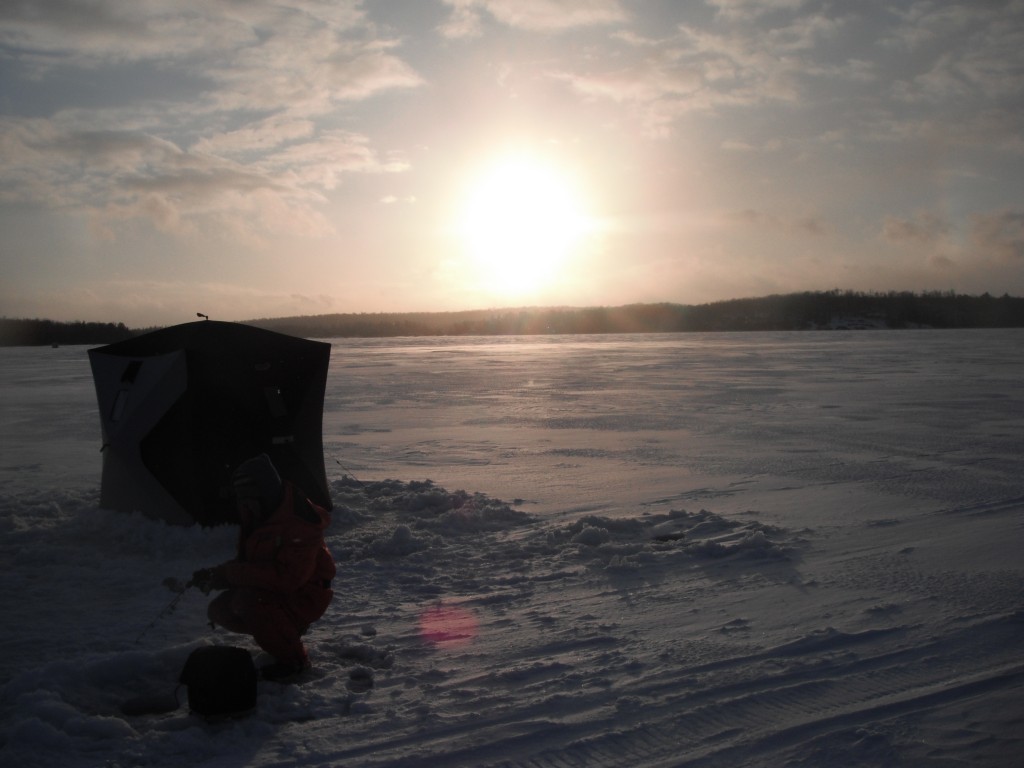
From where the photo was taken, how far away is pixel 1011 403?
51.2 ft

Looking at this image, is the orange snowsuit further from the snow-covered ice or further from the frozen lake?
the frozen lake

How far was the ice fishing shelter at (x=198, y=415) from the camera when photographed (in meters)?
6.71

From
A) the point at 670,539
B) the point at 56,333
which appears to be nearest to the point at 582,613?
the point at 670,539

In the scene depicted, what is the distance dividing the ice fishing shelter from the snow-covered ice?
0.35 m

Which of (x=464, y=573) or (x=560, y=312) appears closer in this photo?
(x=464, y=573)

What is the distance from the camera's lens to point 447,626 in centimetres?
475

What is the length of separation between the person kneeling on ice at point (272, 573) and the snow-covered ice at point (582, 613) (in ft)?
0.78

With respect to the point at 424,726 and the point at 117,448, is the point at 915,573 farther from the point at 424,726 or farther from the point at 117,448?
the point at 117,448

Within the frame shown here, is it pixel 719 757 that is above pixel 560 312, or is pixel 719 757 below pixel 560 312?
below

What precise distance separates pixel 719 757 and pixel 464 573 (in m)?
2.88

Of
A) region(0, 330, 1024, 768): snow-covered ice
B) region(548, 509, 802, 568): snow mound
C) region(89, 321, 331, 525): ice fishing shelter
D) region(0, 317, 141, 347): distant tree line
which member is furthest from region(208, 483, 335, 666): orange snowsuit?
region(0, 317, 141, 347): distant tree line

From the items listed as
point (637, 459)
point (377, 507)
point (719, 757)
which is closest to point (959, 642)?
point (719, 757)

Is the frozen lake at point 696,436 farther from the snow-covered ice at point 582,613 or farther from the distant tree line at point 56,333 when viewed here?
the distant tree line at point 56,333

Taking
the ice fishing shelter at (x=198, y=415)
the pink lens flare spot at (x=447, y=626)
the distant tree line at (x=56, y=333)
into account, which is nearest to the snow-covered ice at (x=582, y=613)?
the pink lens flare spot at (x=447, y=626)
